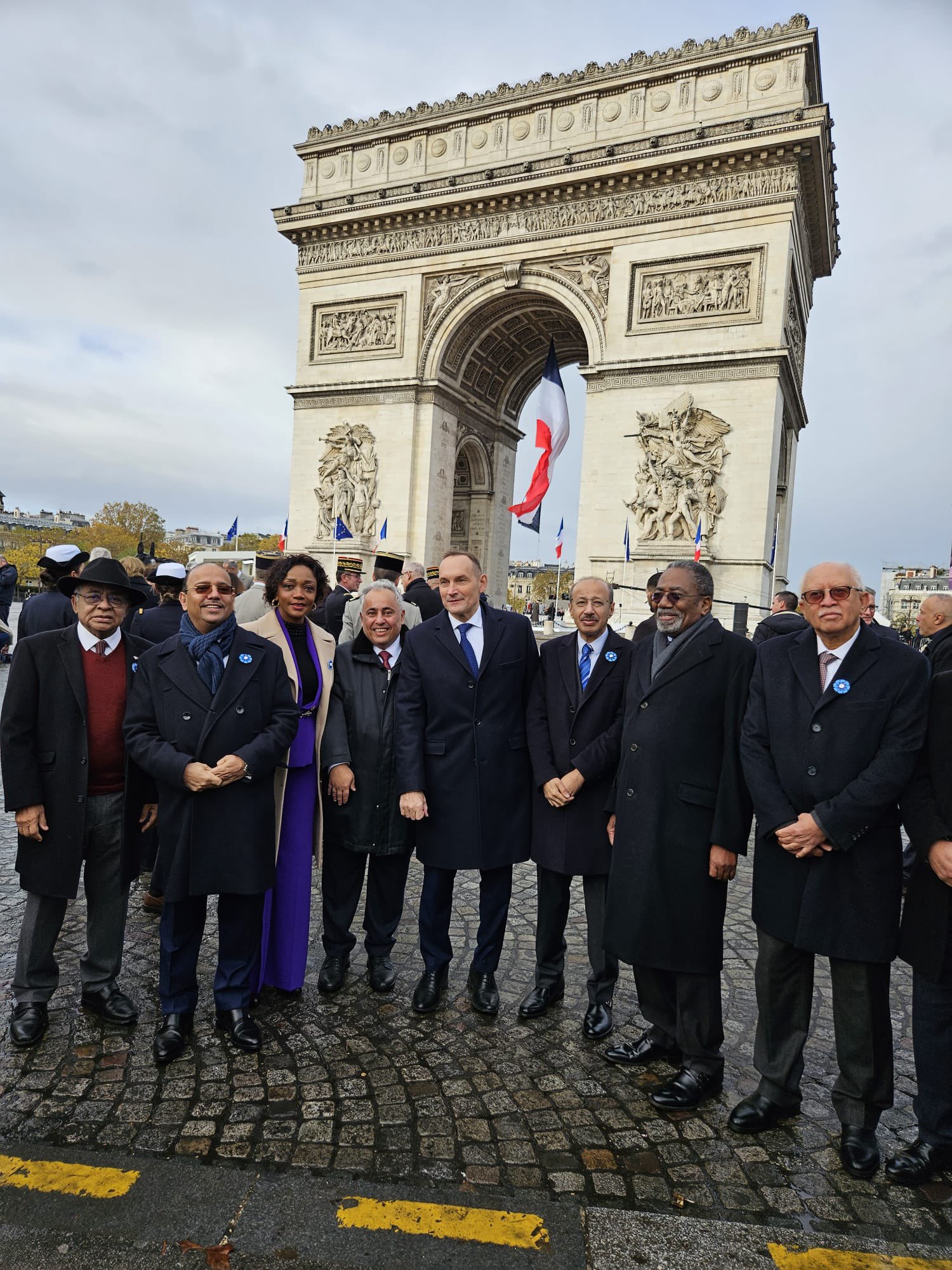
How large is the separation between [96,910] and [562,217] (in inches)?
825

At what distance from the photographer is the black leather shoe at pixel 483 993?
3783 millimetres

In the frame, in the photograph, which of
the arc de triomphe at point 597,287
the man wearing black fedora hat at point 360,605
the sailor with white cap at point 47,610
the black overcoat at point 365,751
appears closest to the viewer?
the black overcoat at point 365,751

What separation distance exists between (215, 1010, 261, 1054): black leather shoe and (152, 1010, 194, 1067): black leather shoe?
0.14 metres

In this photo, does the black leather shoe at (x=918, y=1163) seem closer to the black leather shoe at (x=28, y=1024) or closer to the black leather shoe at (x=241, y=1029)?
the black leather shoe at (x=241, y=1029)

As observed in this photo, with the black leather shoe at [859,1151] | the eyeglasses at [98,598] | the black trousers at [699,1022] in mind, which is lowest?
the black leather shoe at [859,1151]

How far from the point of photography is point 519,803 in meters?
4.04

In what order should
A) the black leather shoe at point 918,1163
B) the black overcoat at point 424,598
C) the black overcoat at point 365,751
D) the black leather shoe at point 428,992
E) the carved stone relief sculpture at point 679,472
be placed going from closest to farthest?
the black leather shoe at point 918,1163, the black leather shoe at point 428,992, the black overcoat at point 365,751, the black overcoat at point 424,598, the carved stone relief sculpture at point 679,472

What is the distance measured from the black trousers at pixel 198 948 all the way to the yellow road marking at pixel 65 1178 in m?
0.90

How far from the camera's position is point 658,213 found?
19.2 m

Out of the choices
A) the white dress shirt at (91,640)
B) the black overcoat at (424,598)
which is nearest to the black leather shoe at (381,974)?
the white dress shirt at (91,640)

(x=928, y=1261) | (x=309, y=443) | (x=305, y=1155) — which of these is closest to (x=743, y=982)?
(x=928, y=1261)

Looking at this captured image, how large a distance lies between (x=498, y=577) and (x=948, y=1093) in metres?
24.4

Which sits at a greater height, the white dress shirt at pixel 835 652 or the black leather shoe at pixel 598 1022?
the white dress shirt at pixel 835 652

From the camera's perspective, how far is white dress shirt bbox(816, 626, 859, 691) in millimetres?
3051
